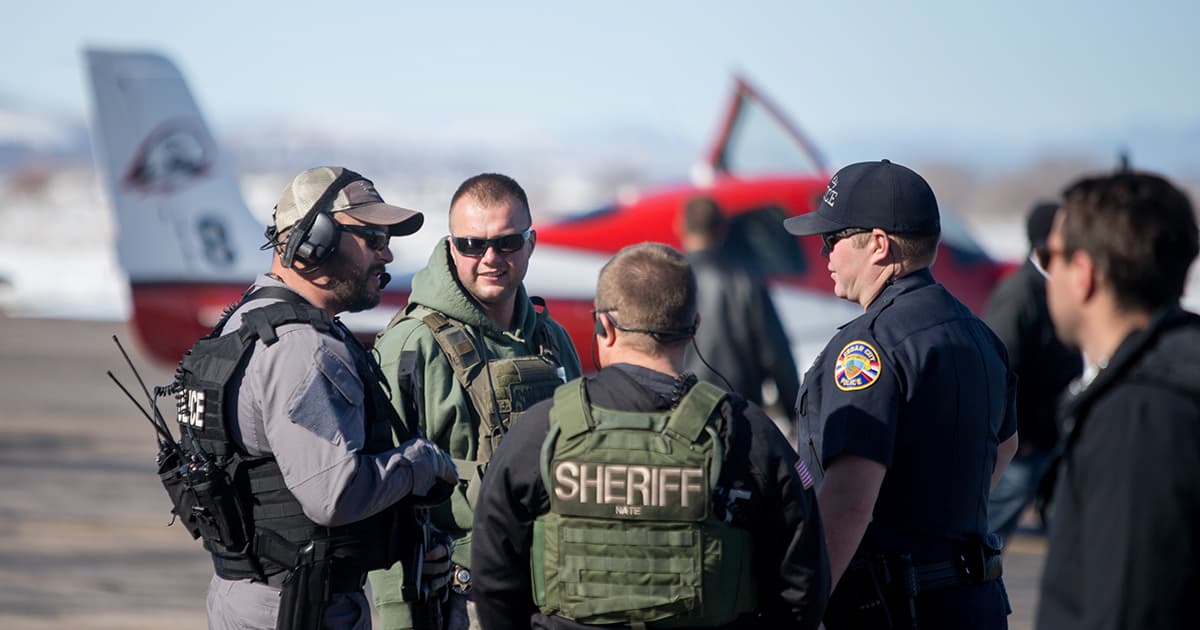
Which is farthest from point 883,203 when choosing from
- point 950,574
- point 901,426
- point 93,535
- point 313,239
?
point 93,535

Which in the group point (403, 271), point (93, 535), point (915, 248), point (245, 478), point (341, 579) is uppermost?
point (915, 248)

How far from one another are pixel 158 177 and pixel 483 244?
28.1ft

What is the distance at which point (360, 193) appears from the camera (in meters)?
3.31

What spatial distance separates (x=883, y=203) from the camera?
10.0ft

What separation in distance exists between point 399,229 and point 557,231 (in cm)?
792

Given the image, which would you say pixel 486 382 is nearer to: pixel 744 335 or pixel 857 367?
pixel 857 367

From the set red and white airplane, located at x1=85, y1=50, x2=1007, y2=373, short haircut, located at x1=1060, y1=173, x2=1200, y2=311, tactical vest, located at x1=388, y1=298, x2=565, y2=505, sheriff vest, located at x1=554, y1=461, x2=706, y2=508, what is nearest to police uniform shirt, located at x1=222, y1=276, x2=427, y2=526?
tactical vest, located at x1=388, y1=298, x2=565, y2=505

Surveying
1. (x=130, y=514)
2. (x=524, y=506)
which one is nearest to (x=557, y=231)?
(x=130, y=514)

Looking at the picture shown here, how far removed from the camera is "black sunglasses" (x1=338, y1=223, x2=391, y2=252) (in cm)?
320

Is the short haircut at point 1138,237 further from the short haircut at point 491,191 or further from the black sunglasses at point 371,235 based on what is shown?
the short haircut at point 491,191

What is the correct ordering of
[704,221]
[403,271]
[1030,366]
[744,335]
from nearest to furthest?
[1030,366]
[744,335]
[704,221]
[403,271]

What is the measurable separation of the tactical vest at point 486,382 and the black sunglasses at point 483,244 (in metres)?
0.22

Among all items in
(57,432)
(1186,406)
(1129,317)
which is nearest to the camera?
(1186,406)

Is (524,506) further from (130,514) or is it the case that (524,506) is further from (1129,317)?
(130,514)
